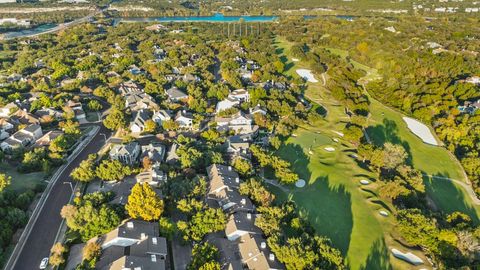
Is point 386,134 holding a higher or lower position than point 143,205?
lower

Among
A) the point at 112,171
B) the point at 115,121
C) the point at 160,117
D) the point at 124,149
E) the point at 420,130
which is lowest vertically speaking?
the point at 420,130

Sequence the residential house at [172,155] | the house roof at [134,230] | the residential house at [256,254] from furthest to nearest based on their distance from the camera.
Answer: the residential house at [172,155], the house roof at [134,230], the residential house at [256,254]

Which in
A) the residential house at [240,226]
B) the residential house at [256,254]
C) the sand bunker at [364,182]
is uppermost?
the residential house at [240,226]

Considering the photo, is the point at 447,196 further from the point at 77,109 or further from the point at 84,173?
the point at 77,109

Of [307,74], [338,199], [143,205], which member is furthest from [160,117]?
[307,74]

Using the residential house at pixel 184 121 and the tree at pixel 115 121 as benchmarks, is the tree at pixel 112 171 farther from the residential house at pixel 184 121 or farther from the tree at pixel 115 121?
the residential house at pixel 184 121

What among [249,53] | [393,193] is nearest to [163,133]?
[393,193]

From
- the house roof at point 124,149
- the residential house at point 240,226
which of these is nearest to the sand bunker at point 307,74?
the house roof at point 124,149
